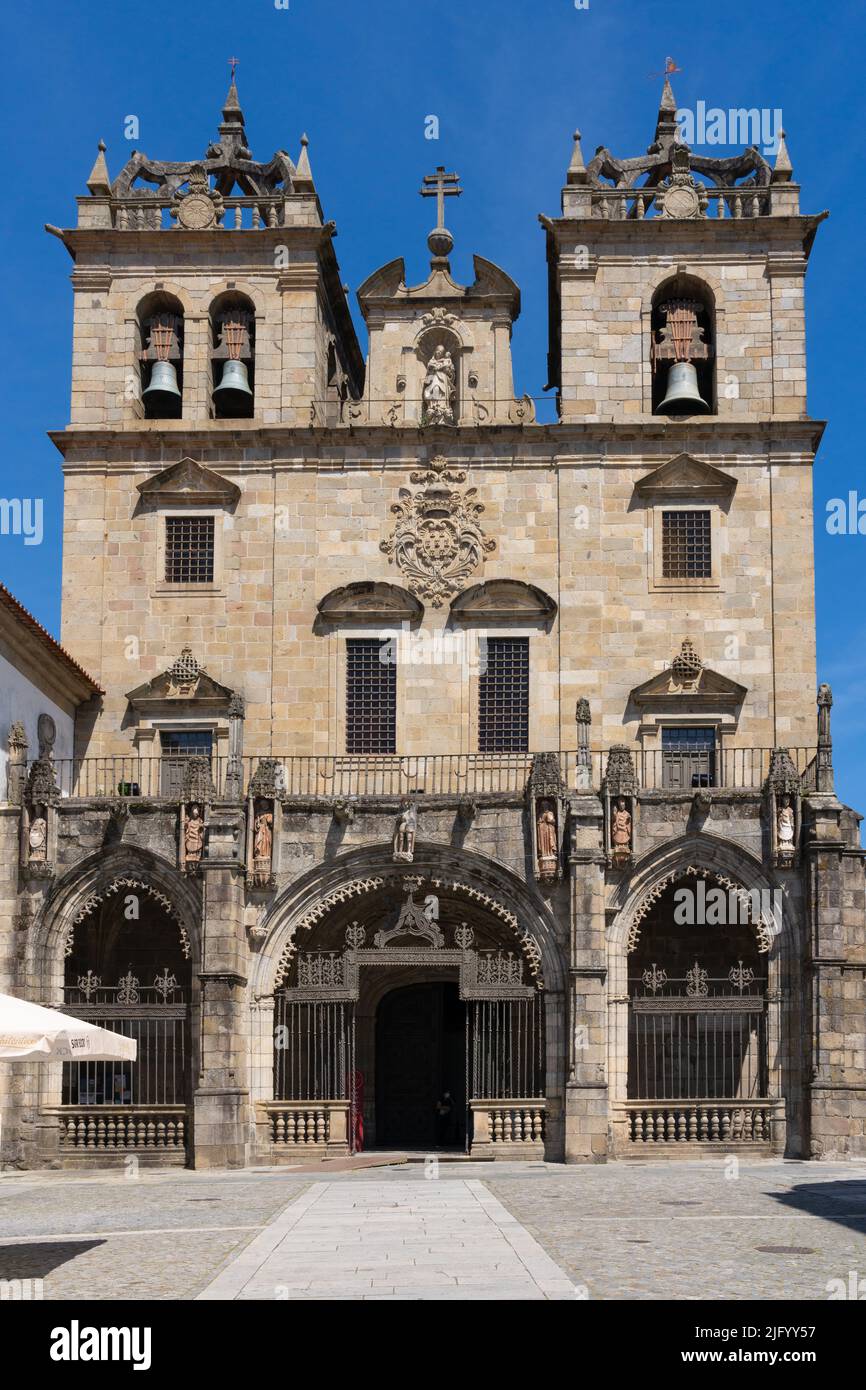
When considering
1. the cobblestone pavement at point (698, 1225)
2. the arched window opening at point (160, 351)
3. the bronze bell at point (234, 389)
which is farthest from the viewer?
the arched window opening at point (160, 351)

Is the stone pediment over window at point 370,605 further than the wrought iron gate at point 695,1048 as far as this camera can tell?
Yes

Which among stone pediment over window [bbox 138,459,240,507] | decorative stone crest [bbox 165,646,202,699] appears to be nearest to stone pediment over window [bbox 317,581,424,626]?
decorative stone crest [bbox 165,646,202,699]

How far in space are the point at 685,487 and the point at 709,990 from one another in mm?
9976

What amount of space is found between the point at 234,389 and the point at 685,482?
9.36m

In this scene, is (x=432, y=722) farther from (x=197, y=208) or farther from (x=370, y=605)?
(x=197, y=208)

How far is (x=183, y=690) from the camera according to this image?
34375 millimetres

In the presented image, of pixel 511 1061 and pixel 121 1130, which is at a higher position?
pixel 511 1061

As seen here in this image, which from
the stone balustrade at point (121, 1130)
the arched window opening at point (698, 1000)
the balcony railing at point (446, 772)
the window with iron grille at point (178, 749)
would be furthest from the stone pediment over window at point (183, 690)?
the arched window opening at point (698, 1000)

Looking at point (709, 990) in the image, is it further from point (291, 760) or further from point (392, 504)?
point (392, 504)

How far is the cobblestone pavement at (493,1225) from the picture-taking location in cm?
1374

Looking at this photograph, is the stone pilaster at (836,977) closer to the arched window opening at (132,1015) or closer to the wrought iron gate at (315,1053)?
the wrought iron gate at (315,1053)

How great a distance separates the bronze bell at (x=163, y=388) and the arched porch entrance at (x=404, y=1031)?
11.5 m

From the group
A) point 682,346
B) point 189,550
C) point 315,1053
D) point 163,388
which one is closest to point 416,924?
point 315,1053

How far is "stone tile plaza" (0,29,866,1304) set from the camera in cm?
2903
